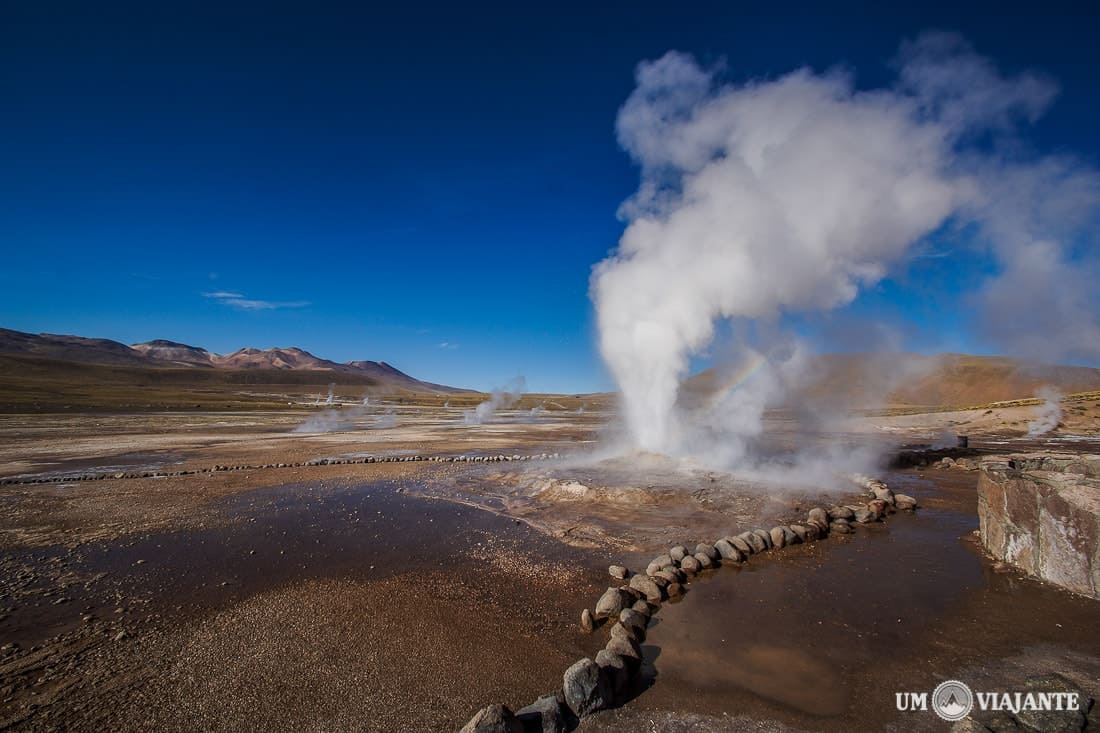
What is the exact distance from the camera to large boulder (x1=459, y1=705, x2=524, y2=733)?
A: 4355 mm

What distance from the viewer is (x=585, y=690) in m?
4.98

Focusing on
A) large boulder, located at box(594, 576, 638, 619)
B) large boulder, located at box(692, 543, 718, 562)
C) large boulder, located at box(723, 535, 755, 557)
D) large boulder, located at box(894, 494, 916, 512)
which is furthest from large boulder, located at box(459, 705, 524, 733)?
large boulder, located at box(894, 494, 916, 512)

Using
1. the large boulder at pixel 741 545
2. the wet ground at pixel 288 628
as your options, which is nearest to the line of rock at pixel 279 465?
the wet ground at pixel 288 628

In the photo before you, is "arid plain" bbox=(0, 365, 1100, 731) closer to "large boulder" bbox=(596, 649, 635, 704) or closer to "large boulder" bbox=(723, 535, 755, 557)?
"large boulder" bbox=(596, 649, 635, 704)

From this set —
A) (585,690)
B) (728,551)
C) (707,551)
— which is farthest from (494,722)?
(728,551)

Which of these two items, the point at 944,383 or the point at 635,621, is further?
the point at 944,383

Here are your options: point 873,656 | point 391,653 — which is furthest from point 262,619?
point 873,656

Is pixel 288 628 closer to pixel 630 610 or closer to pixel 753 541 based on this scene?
pixel 630 610

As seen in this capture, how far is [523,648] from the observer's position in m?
6.26

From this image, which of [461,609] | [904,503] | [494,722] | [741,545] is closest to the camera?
[494,722]

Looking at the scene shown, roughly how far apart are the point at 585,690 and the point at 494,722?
1107 mm

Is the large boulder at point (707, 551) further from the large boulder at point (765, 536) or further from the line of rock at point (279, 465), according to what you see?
the line of rock at point (279, 465)

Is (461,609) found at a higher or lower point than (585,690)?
lower

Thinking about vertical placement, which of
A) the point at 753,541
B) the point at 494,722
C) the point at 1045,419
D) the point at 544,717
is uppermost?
the point at 1045,419
